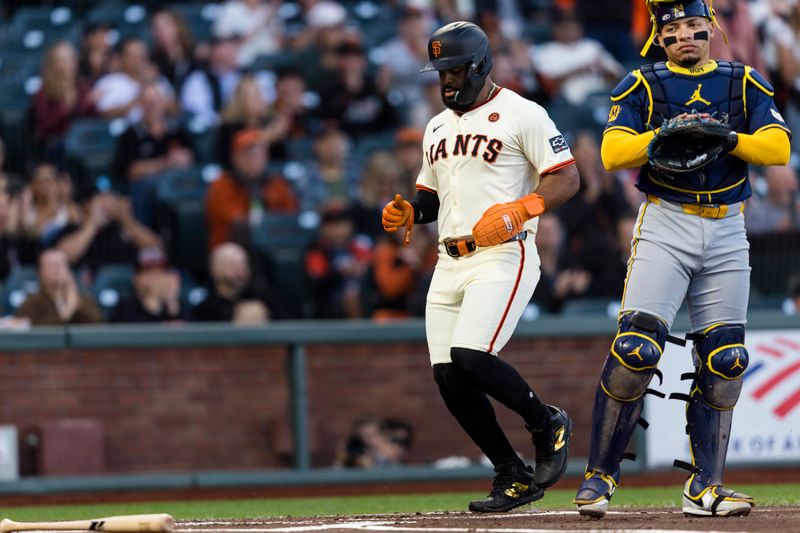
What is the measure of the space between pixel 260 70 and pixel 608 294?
368 cm

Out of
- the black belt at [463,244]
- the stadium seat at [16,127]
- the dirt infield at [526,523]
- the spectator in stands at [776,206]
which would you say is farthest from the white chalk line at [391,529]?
the stadium seat at [16,127]

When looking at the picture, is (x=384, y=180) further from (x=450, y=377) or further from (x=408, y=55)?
(x=450, y=377)

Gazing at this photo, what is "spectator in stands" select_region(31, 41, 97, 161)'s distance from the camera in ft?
37.3

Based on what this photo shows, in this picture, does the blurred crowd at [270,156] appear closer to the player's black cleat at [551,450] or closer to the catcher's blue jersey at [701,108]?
the player's black cleat at [551,450]

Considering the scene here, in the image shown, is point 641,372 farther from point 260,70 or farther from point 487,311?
point 260,70

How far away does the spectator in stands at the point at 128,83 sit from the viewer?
11469 millimetres

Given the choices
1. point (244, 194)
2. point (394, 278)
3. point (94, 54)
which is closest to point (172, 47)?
point (94, 54)

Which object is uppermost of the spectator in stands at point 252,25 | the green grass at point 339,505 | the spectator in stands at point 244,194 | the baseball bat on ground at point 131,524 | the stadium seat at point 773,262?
the spectator in stands at point 252,25

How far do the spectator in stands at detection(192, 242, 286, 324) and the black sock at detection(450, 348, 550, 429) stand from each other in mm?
4770

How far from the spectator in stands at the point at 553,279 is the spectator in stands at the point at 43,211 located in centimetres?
346

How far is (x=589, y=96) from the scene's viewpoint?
12.2 m

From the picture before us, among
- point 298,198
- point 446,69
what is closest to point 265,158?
point 298,198

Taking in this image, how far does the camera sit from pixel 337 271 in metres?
10.5

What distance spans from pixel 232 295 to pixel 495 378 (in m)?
4.93
